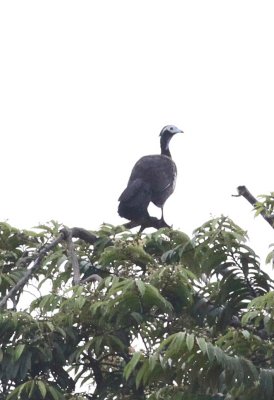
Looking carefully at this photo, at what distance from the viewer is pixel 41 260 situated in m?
5.62

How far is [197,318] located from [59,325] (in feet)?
2.26

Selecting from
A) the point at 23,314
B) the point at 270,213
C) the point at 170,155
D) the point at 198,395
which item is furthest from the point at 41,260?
the point at 170,155

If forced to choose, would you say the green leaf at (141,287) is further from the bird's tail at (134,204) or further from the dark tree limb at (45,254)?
the bird's tail at (134,204)

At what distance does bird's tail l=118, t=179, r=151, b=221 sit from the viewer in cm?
860

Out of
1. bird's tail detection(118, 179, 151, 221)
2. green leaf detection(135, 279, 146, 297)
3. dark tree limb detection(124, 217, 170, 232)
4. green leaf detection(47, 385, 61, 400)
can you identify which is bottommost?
green leaf detection(47, 385, 61, 400)

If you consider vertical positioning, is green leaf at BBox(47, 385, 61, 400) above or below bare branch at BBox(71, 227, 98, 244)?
below

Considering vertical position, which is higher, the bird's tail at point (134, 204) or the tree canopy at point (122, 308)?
the bird's tail at point (134, 204)

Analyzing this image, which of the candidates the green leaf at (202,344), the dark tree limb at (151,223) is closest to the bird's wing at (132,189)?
the dark tree limb at (151,223)

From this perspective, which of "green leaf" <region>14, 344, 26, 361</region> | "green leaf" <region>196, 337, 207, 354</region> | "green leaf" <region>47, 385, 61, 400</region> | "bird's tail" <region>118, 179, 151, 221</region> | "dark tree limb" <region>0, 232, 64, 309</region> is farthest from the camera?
"bird's tail" <region>118, 179, 151, 221</region>

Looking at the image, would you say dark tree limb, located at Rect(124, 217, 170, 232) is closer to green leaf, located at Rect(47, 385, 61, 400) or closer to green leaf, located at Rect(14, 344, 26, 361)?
green leaf, located at Rect(14, 344, 26, 361)

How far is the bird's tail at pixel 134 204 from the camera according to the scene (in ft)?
28.2

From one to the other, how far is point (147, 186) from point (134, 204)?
0.49 meters

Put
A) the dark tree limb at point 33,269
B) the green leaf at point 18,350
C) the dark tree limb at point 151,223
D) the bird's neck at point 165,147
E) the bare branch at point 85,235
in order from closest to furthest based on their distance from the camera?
the green leaf at point 18,350 → the dark tree limb at point 33,269 → the bare branch at point 85,235 → the dark tree limb at point 151,223 → the bird's neck at point 165,147

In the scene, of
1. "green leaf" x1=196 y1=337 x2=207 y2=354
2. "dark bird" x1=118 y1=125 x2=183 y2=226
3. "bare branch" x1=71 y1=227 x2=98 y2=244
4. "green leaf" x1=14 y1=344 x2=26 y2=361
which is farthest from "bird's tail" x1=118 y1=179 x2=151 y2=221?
"green leaf" x1=196 y1=337 x2=207 y2=354
